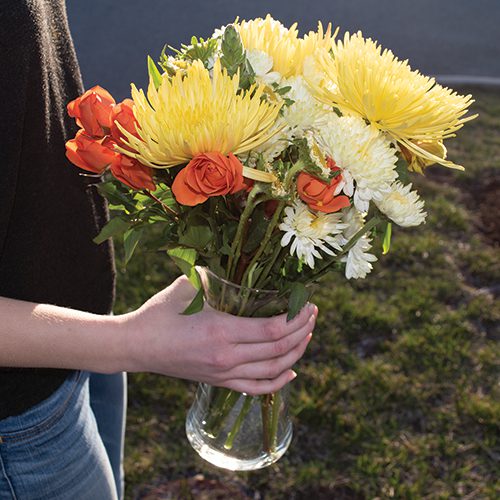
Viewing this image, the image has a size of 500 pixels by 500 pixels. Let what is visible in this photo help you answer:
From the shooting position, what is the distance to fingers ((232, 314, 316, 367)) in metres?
1.41

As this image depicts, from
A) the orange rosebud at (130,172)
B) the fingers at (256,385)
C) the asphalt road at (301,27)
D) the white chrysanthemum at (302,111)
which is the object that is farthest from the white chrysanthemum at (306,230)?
the asphalt road at (301,27)

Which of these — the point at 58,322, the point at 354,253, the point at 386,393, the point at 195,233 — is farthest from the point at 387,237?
the point at 386,393

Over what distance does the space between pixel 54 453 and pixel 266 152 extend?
819 millimetres

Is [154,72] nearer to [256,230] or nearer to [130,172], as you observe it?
[130,172]

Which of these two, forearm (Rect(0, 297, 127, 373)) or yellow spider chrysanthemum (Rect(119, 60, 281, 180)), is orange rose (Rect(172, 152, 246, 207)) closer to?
yellow spider chrysanthemum (Rect(119, 60, 281, 180))

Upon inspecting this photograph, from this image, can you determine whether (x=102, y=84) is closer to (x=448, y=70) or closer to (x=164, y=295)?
(x=448, y=70)

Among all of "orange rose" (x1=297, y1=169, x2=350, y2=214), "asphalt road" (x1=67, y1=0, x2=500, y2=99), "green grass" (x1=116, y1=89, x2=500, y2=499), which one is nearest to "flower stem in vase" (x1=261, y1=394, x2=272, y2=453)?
"orange rose" (x1=297, y1=169, x2=350, y2=214)

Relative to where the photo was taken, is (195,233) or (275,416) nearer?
(195,233)

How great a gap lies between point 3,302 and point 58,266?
0.24m

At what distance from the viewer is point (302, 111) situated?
120 cm

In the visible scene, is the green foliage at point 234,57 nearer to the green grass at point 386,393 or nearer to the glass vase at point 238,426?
the glass vase at point 238,426

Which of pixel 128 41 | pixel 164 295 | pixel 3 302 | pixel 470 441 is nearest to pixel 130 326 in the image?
pixel 164 295

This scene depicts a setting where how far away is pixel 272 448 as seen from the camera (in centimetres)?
169

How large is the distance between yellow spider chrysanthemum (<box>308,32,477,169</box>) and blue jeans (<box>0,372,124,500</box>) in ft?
2.93
